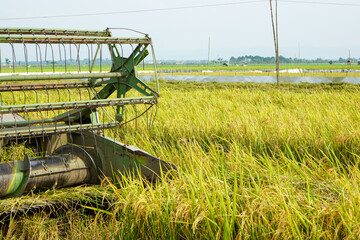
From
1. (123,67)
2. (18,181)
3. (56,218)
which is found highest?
(123,67)

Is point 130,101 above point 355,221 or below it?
above

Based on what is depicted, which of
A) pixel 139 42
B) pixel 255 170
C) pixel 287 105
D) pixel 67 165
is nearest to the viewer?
pixel 255 170

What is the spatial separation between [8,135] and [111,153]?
90cm

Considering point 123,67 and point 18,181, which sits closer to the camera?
point 18,181

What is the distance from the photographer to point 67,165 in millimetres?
3895

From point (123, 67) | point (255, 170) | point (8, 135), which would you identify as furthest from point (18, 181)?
point (255, 170)

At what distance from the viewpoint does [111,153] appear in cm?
403

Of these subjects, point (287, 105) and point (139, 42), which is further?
point (287, 105)

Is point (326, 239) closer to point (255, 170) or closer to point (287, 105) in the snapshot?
point (255, 170)

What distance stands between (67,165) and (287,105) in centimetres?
555

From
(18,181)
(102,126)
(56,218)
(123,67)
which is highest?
(123,67)

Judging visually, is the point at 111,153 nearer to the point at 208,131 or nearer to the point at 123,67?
the point at 123,67

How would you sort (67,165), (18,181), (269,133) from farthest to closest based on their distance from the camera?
1. (269,133)
2. (67,165)
3. (18,181)

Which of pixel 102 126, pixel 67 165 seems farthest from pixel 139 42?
pixel 67 165
